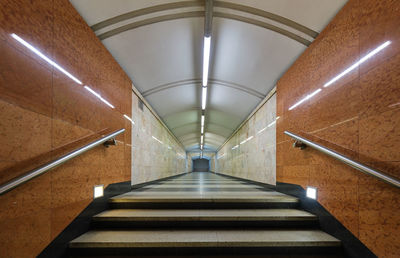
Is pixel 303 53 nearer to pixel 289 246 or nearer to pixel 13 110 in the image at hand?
pixel 289 246

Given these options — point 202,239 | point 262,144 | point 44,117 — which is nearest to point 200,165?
point 262,144

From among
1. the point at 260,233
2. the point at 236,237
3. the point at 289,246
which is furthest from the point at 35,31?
the point at 289,246

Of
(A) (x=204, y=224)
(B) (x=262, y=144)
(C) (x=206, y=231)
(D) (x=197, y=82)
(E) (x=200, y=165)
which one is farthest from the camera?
(E) (x=200, y=165)

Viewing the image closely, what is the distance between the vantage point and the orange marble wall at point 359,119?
5.15ft

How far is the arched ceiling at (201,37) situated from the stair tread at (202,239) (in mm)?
2746

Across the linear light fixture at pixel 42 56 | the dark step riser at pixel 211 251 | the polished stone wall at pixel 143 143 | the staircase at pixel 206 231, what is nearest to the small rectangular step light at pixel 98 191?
the staircase at pixel 206 231

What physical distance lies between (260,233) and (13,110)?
8.78 ft

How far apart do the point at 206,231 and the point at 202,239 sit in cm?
27

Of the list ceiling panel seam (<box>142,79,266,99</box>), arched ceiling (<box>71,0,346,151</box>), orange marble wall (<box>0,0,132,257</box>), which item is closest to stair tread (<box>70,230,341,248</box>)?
orange marble wall (<box>0,0,132,257</box>)

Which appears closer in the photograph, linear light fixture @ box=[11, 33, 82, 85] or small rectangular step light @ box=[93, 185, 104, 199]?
linear light fixture @ box=[11, 33, 82, 85]

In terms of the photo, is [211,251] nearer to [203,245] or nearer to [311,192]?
[203,245]

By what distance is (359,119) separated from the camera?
1904 millimetres

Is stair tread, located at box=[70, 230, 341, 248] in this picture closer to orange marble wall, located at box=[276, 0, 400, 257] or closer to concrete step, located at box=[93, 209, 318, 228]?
concrete step, located at box=[93, 209, 318, 228]

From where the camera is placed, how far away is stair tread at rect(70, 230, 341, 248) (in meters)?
1.91
